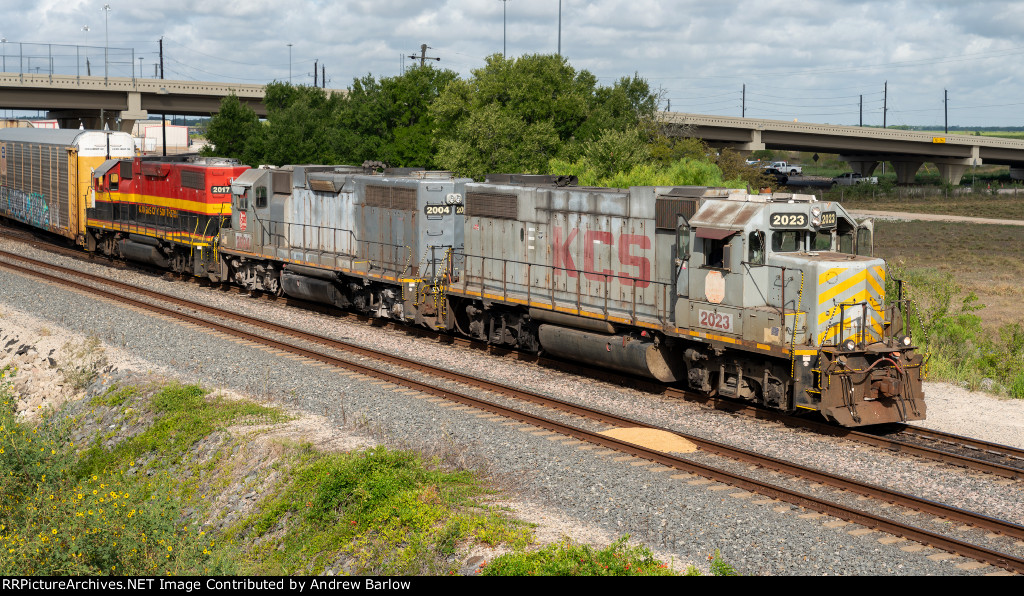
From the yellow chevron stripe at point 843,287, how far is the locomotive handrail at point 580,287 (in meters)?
2.81

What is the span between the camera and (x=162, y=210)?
3078cm

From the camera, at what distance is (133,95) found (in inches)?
2488

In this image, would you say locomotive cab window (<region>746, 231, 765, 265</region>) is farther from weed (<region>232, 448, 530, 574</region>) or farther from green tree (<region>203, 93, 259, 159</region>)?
green tree (<region>203, 93, 259, 159</region>)

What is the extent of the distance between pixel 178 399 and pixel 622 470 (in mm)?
7772

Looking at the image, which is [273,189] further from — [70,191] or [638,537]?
[638,537]

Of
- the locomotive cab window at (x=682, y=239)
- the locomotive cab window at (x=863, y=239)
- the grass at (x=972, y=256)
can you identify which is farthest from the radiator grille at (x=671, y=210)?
the grass at (x=972, y=256)

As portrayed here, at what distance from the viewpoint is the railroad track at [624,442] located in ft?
33.8

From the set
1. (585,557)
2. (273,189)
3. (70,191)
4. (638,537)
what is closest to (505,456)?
(638,537)

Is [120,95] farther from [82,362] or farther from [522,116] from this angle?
[82,362]

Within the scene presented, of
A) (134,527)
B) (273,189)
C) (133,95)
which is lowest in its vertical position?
(134,527)

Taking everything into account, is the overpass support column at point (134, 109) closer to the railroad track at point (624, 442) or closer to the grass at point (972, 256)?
the railroad track at point (624, 442)

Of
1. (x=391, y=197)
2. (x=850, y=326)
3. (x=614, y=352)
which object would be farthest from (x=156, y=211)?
(x=850, y=326)

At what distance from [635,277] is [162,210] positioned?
1896cm

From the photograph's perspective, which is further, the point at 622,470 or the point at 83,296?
the point at 83,296
